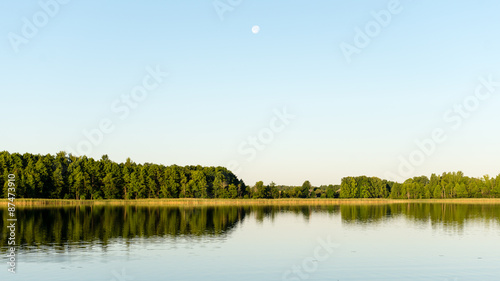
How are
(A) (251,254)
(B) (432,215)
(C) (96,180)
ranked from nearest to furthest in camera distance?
(A) (251,254), (B) (432,215), (C) (96,180)

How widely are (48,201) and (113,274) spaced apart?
4839 inches

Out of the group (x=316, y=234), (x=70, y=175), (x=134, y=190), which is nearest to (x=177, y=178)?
(x=134, y=190)

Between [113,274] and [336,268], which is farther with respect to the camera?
[336,268]

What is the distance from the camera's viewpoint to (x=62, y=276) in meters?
32.5

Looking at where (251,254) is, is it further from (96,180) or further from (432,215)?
(96,180)

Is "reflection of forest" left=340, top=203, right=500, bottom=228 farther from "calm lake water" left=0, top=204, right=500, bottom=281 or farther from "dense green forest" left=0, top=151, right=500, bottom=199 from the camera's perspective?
"dense green forest" left=0, top=151, right=500, bottom=199

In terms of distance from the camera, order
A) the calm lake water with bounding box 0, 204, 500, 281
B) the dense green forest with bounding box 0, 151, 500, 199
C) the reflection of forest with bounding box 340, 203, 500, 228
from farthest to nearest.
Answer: the dense green forest with bounding box 0, 151, 500, 199, the reflection of forest with bounding box 340, 203, 500, 228, the calm lake water with bounding box 0, 204, 500, 281

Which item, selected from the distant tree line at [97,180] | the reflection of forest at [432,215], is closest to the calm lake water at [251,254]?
the reflection of forest at [432,215]

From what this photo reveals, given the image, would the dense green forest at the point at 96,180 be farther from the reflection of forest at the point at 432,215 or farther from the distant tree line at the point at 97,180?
the reflection of forest at the point at 432,215

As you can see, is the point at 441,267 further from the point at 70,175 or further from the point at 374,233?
the point at 70,175

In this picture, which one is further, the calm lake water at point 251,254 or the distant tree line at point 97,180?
the distant tree line at point 97,180

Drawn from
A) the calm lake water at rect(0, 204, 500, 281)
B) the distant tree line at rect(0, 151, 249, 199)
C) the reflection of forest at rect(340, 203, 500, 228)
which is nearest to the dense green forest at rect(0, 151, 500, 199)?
the distant tree line at rect(0, 151, 249, 199)

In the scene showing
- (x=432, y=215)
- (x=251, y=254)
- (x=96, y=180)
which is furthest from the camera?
(x=96, y=180)

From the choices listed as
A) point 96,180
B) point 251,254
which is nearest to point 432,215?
point 251,254
